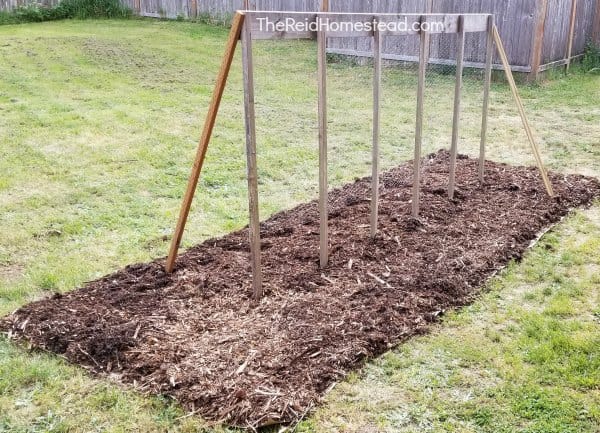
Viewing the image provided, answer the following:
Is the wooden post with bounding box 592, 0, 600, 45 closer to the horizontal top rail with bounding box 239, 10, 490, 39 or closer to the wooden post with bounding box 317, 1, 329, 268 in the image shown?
the horizontal top rail with bounding box 239, 10, 490, 39

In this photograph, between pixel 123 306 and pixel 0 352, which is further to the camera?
pixel 123 306

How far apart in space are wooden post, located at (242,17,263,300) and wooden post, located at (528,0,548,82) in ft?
31.4

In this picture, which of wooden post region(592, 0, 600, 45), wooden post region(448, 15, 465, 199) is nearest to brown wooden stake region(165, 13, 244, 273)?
wooden post region(448, 15, 465, 199)

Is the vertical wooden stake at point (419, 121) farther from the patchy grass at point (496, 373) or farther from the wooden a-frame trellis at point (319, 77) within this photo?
the patchy grass at point (496, 373)

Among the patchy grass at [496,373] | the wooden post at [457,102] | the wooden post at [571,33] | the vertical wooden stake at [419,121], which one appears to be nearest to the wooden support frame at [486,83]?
the wooden post at [457,102]

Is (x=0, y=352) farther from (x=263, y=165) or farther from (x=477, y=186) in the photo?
(x=477, y=186)

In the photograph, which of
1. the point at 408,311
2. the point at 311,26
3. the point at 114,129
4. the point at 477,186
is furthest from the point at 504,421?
the point at 114,129

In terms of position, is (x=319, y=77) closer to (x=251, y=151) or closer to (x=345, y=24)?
(x=345, y=24)

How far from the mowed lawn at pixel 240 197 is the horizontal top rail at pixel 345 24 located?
2.07 m

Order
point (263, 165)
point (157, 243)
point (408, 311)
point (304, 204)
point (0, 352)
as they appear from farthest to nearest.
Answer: point (263, 165) → point (304, 204) → point (157, 243) → point (408, 311) → point (0, 352)

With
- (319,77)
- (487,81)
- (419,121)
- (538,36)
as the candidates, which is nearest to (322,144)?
(319,77)

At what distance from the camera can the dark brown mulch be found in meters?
3.65

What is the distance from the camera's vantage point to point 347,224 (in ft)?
19.3

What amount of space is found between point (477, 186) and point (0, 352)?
4.82 m
